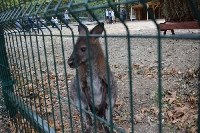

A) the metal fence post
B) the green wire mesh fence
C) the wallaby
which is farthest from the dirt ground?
the metal fence post

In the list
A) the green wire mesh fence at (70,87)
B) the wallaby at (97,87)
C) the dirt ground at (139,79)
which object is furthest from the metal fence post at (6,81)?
the wallaby at (97,87)

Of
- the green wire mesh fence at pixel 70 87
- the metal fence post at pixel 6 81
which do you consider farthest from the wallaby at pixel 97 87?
the metal fence post at pixel 6 81

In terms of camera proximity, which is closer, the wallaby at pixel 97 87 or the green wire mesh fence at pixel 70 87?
the green wire mesh fence at pixel 70 87

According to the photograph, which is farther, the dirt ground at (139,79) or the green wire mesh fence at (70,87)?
the dirt ground at (139,79)

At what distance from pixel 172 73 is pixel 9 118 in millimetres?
2900

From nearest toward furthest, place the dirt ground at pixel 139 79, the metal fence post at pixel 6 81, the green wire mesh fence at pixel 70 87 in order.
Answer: the green wire mesh fence at pixel 70 87, the dirt ground at pixel 139 79, the metal fence post at pixel 6 81

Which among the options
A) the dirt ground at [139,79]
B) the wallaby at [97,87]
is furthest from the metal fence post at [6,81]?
the wallaby at [97,87]

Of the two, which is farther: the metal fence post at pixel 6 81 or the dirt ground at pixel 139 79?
the metal fence post at pixel 6 81

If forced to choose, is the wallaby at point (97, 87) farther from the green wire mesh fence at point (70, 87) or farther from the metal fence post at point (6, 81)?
the metal fence post at point (6, 81)

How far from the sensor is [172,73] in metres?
4.59

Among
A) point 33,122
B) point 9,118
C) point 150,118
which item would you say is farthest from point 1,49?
point 150,118

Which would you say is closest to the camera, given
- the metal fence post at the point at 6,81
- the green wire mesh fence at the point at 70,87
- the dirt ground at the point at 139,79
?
the green wire mesh fence at the point at 70,87

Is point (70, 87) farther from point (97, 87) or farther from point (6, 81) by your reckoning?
point (6, 81)

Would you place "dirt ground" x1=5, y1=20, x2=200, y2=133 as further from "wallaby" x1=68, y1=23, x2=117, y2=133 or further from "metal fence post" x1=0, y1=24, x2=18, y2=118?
"metal fence post" x1=0, y1=24, x2=18, y2=118
